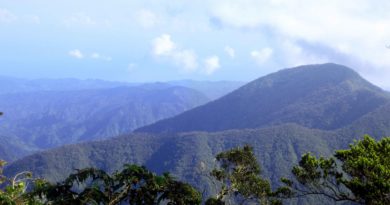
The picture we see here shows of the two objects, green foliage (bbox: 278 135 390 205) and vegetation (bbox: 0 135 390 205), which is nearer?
vegetation (bbox: 0 135 390 205)

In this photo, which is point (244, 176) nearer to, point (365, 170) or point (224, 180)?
point (224, 180)

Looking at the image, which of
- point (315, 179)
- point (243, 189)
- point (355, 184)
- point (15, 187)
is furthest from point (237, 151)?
point (15, 187)

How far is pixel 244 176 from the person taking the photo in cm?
4216

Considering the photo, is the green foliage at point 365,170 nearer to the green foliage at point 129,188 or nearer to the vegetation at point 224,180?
the vegetation at point 224,180

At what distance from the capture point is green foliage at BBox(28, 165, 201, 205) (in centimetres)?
1228

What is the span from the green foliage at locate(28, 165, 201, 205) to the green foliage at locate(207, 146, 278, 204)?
1061 inches

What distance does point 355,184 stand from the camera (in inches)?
943

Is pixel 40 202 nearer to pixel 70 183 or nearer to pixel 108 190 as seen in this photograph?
pixel 70 183

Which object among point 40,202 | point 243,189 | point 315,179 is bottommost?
point 243,189

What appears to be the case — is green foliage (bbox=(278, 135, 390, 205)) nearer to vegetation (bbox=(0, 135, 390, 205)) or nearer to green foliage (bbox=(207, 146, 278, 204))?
vegetation (bbox=(0, 135, 390, 205))

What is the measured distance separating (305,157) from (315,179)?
66.9 inches

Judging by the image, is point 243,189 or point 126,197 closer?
point 126,197

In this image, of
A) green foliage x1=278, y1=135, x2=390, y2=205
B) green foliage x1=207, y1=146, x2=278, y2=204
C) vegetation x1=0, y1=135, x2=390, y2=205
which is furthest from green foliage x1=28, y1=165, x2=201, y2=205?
green foliage x1=207, y1=146, x2=278, y2=204

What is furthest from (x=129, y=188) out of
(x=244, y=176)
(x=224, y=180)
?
(x=224, y=180)
